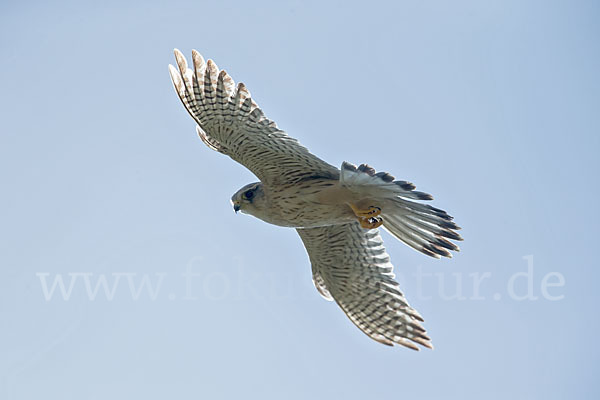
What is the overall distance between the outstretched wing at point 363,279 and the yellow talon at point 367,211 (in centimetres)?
89

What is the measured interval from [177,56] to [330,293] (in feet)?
10.6

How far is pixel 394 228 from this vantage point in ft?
27.4

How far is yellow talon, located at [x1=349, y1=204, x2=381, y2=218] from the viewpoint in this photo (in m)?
8.05

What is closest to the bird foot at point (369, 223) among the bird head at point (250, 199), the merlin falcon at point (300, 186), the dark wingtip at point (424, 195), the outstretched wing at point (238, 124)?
the merlin falcon at point (300, 186)

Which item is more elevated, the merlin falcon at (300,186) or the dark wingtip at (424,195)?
the merlin falcon at (300,186)

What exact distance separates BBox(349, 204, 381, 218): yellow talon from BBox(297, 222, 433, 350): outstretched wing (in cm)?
89

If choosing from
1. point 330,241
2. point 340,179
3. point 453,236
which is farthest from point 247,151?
Result: point 453,236

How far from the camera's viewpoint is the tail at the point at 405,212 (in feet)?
24.3

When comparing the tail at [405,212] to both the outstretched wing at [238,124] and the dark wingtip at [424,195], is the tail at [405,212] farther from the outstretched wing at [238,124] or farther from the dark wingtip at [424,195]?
the outstretched wing at [238,124]

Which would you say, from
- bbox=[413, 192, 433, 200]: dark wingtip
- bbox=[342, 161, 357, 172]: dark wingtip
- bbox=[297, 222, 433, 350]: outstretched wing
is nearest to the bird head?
bbox=[297, 222, 433, 350]: outstretched wing

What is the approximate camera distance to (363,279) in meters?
9.17

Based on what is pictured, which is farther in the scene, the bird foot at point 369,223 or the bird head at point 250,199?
the bird head at point 250,199

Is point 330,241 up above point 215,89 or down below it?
below

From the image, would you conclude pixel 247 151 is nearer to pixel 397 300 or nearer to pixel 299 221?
pixel 299 221
